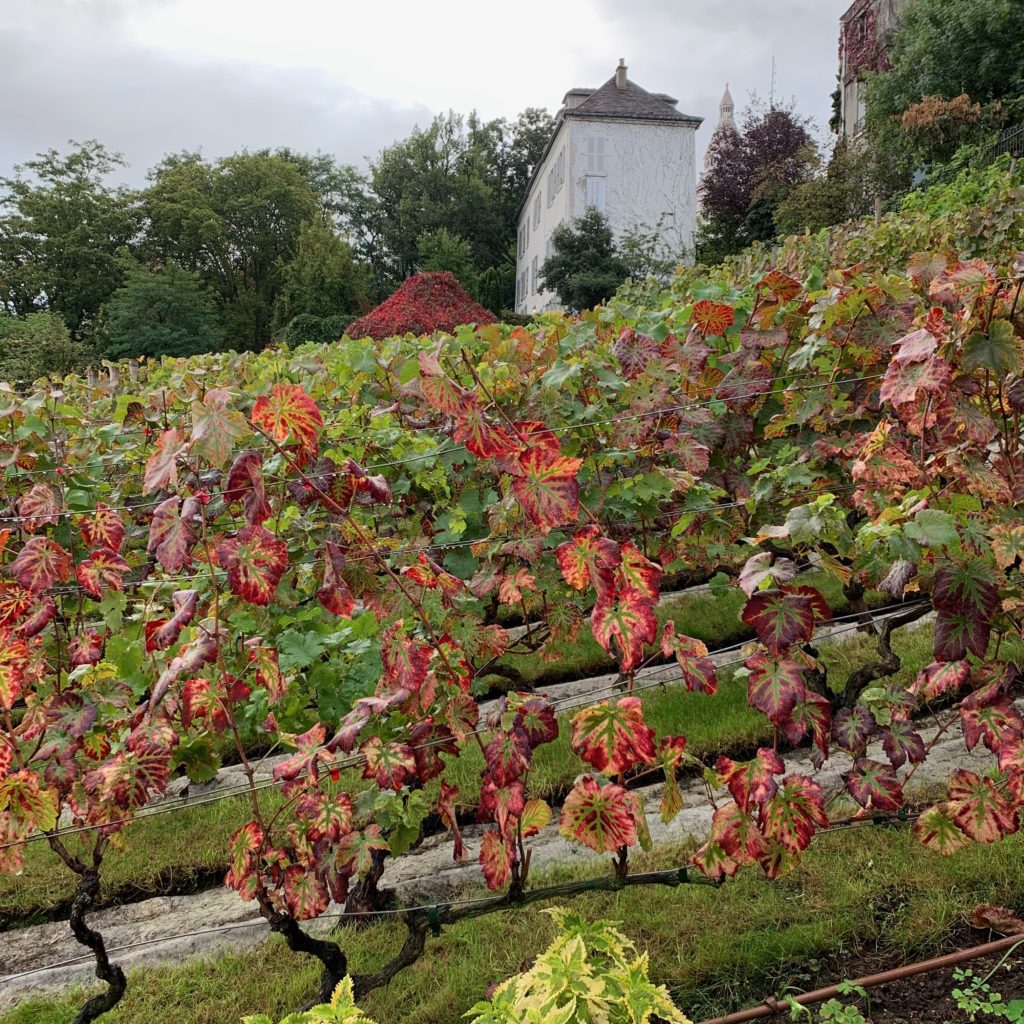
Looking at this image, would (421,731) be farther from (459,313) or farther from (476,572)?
(459,313)

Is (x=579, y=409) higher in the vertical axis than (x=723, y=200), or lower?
lower

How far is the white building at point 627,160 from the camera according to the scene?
91.0ft

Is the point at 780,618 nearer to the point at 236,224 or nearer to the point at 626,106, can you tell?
the point at 626,106

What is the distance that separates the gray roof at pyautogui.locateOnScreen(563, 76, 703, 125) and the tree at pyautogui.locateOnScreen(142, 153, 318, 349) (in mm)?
14520

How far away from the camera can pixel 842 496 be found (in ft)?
8.12

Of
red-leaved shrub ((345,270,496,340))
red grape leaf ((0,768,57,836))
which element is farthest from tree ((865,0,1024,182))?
red grape leaf ((0,768,57,836))

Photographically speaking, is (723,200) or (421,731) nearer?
(421,731)

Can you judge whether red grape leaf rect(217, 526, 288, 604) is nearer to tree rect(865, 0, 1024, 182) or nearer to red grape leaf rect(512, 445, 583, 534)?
red grape leaf rect(512, 445, 583, 534)

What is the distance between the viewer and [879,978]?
1.79 meters

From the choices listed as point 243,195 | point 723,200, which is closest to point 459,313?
point 723,200

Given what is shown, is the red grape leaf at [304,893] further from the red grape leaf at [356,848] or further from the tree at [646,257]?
the tree at [646,257]

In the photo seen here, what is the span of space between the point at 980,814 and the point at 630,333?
1655 millimetres

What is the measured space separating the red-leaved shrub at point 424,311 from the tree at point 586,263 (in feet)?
22.7

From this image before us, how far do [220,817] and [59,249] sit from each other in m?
38.9
